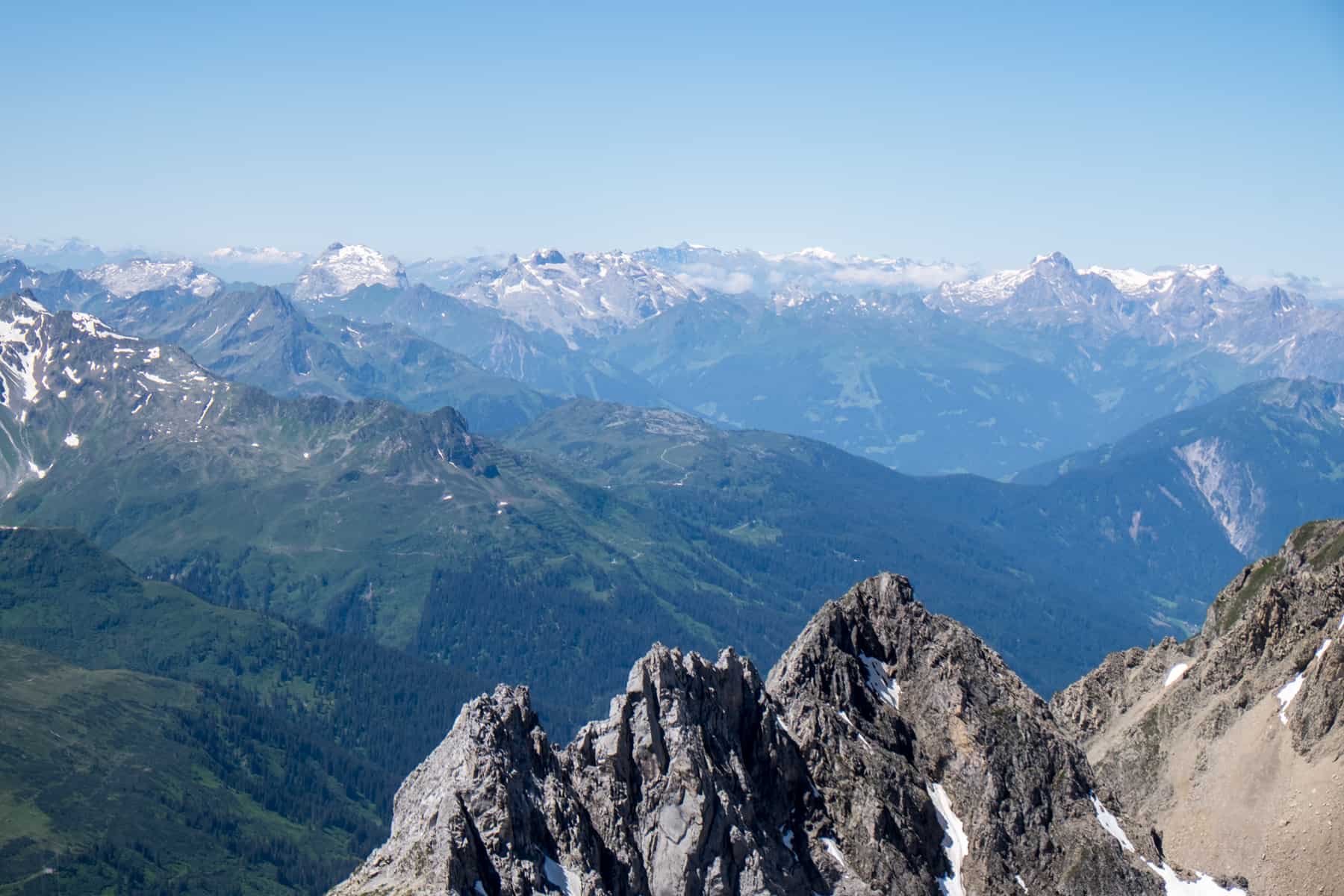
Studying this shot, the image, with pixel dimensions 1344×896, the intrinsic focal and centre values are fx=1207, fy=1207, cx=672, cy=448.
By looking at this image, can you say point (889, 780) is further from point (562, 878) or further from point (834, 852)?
point (562, 878)

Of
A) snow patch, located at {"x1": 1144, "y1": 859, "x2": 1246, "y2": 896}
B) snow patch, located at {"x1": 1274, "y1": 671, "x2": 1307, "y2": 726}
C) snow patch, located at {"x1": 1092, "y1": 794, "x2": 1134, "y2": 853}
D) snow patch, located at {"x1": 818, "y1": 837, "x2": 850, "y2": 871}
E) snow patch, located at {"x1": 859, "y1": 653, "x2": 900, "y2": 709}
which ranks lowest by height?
snow patch, located at {"x1": 1144, "y1": 859, "x2": 1246, "y2": 896}

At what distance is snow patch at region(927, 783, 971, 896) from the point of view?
91.2 metres

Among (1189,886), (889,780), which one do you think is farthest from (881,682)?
(1189,886)

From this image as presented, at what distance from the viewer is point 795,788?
3526 inches

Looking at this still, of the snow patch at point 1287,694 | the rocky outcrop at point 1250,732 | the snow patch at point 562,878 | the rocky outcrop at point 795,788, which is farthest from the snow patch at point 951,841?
the snow patch at point 1287,694

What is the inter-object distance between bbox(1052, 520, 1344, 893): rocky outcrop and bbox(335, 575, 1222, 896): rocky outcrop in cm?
1590

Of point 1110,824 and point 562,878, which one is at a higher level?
point 562,878

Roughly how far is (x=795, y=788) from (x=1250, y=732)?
57.7 m

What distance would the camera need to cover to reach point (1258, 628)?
12925cm

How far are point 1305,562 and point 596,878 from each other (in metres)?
117

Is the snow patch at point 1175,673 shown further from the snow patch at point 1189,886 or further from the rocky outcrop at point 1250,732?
the snow patch at point 1189,886

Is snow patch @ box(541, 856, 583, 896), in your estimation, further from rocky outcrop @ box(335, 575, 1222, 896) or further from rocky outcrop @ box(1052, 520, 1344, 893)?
rocky outcrop @ box(1052, 520, 1344, 893)

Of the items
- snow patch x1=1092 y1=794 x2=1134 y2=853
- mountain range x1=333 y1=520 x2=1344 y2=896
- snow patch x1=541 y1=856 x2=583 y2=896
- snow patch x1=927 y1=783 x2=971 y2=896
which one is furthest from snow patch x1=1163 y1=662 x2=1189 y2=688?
snow patch x1=541 y1=856 x2=583 y2=896

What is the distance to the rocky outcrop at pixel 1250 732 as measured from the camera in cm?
10669
